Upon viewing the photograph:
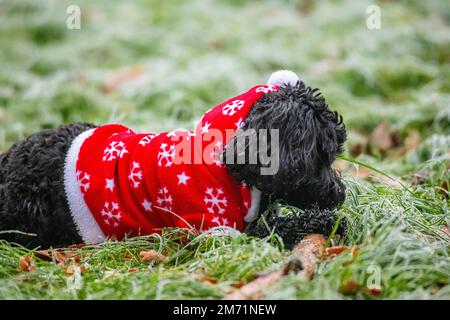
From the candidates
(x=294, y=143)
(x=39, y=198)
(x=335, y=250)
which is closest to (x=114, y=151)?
(x=39, y=198)

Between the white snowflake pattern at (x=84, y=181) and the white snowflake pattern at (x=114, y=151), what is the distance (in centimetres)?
13

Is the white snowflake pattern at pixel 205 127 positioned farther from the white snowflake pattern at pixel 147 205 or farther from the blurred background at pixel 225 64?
the blurred background at pixel 225 64

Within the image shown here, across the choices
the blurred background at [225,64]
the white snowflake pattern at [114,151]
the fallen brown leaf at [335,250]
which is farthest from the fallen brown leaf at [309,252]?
the blurred background at [225,64]

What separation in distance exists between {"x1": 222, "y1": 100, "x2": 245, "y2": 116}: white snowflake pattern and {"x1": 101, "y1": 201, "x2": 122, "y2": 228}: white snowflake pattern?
28.1 inches

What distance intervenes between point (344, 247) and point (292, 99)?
713mm

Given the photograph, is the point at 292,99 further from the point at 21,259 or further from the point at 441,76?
the point at 441,76

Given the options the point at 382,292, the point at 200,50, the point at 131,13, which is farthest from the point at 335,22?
the point at 382,292

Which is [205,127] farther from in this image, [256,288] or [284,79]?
[256,288]

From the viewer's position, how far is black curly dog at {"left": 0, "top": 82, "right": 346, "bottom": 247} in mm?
2650

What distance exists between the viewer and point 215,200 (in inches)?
109

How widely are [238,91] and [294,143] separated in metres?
3.51

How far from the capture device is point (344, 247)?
2.65 metres

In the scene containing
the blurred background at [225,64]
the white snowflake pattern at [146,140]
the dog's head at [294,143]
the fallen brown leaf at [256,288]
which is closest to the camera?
the fallen brown leaf at [256,288]

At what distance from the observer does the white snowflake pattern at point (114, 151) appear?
299 centimetres
